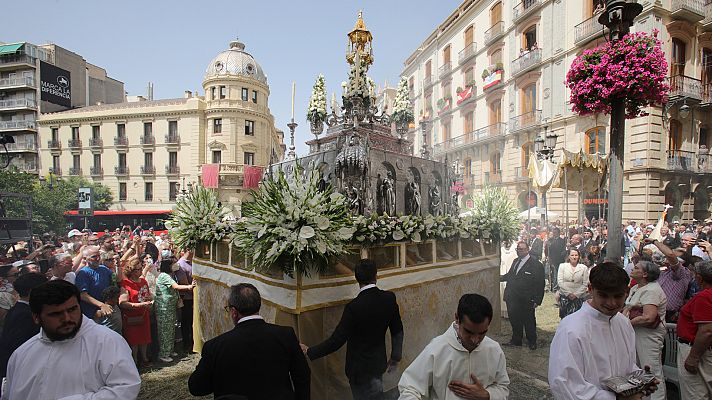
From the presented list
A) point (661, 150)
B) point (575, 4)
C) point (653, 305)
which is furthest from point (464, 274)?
point (575, 4)

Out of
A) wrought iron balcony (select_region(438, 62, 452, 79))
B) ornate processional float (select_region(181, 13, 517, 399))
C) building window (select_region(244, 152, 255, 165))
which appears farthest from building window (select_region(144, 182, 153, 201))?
ornate processional float (select_region(181, 13, 517, 399))

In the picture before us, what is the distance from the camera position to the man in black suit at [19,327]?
12.0 ft

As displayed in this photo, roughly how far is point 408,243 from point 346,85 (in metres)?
6.58

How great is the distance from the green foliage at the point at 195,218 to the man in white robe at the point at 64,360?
157 inches

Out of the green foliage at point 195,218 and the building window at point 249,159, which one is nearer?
the green foliage at point 195,218

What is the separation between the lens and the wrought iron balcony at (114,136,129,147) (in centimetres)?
3984

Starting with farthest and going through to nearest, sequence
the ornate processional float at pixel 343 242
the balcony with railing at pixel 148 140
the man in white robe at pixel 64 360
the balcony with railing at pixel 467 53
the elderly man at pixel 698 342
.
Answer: the balcony with railing at pixel 148 140
the balcony with railing at pixel 467 53
the ornate processional float at pixel 343 242
the elderly man at pixel 698 342
the man in white robe at pixel 64 360

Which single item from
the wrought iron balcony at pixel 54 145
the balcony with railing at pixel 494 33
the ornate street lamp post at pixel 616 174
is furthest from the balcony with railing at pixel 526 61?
the wrought iron balcony at pixel 54 145

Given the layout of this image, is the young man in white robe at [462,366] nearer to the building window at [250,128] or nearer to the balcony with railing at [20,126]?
the building window at [250,128]

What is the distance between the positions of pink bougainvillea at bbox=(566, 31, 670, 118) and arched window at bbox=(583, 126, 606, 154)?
18372 mm

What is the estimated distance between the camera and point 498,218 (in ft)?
24.2

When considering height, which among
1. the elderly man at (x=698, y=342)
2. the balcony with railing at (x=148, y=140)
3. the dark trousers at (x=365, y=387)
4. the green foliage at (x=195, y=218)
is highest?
the balcony with railing at (x=148, y=140)

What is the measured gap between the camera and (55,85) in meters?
42.1

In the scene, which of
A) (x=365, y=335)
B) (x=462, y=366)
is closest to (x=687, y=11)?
(x=365, y=335)
